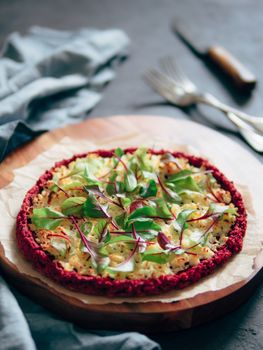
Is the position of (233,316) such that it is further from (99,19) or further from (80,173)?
(99,19)

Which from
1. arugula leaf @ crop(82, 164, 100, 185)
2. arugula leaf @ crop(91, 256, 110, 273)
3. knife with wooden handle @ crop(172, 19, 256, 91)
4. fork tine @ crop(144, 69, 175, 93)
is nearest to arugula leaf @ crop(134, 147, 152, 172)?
arugula leaf @ crop(82, 164, 100, 185)

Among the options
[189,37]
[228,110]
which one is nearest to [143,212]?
[228,110]

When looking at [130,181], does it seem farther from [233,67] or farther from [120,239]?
[233,67]

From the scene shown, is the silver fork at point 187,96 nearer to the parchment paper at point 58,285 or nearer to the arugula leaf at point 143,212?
the parchment paper at point 58,285

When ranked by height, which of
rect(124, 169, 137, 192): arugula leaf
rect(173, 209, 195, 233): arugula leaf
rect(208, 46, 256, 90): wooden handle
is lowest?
rect(124, 169, 137, 192): arugula leaf

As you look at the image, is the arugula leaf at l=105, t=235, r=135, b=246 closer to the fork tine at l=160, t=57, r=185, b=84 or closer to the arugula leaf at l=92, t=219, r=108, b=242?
the arugula leaf at l=92, t=219, r=108, b=242

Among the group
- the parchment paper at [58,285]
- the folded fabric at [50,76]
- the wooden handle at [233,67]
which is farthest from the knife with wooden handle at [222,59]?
the parchment paper at [58,285]
